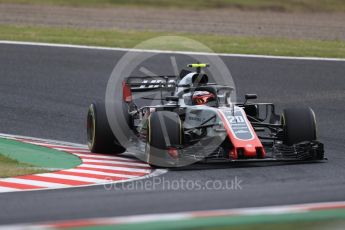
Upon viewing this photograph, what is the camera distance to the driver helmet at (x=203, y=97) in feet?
40.8

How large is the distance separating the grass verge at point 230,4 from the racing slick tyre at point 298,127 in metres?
22.0

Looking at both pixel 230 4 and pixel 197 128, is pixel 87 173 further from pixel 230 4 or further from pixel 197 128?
pixel 230 4

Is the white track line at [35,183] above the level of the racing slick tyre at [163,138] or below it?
below

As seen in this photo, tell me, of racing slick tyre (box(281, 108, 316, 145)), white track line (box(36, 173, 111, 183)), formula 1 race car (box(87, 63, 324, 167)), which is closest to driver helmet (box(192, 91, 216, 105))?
formula 1 race car (box(87, 63, 324, 167))

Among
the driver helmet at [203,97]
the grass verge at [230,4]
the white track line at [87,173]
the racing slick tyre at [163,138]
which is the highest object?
the grass verge at [230,4]

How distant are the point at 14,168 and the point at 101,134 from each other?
2.09m

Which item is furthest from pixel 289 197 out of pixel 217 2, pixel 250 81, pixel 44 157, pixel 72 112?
pixel 217 2

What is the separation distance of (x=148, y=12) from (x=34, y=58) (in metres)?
12.1

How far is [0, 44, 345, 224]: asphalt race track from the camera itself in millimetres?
8312

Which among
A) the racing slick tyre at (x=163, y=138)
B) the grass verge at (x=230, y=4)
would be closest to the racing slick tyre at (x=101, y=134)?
the racing slick tyre at (x=163, y=138)

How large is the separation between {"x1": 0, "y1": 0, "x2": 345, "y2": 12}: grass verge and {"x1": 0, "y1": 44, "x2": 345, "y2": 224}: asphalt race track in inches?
519

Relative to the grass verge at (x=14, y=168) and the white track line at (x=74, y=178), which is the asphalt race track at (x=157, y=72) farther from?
the grass verge at (x=14, y=168)

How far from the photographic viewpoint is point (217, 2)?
3522cm

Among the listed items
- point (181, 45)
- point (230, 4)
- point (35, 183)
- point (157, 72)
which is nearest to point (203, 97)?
point (35, 183)
